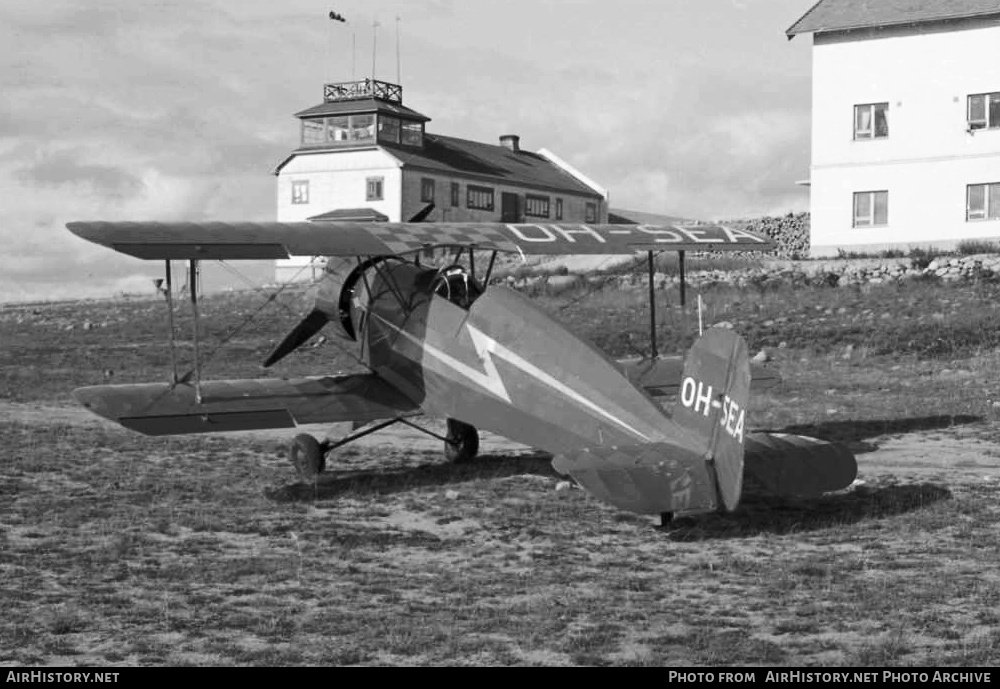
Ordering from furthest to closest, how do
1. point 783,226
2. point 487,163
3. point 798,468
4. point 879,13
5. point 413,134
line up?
point 487,163 → point 783,226 → point 413,134 → point 879,13 → point 798,468

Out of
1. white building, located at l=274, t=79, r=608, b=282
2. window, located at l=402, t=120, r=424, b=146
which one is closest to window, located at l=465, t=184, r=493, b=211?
white building, located at l=274, t=79, r=608, b=282

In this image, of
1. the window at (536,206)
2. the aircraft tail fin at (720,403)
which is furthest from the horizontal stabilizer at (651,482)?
the window at (536,206)

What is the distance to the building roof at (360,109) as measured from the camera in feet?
179

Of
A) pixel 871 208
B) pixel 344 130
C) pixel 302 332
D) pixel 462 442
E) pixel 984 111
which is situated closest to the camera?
pixel 462 442

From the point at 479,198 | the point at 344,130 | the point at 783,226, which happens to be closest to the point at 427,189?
the point at 479,198

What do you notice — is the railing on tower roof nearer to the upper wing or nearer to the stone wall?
the stone wall

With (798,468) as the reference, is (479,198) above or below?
above

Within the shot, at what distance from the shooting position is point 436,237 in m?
13.8

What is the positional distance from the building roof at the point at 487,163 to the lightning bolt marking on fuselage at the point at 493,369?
137 ft

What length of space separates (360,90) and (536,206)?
37.5 ft

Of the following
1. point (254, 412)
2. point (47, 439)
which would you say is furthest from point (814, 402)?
point (47, 439)

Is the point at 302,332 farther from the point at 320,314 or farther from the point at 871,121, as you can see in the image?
the point at 871,121

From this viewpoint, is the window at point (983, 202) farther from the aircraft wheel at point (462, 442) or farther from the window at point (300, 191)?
the aircraft wheel at point (462, 442)
